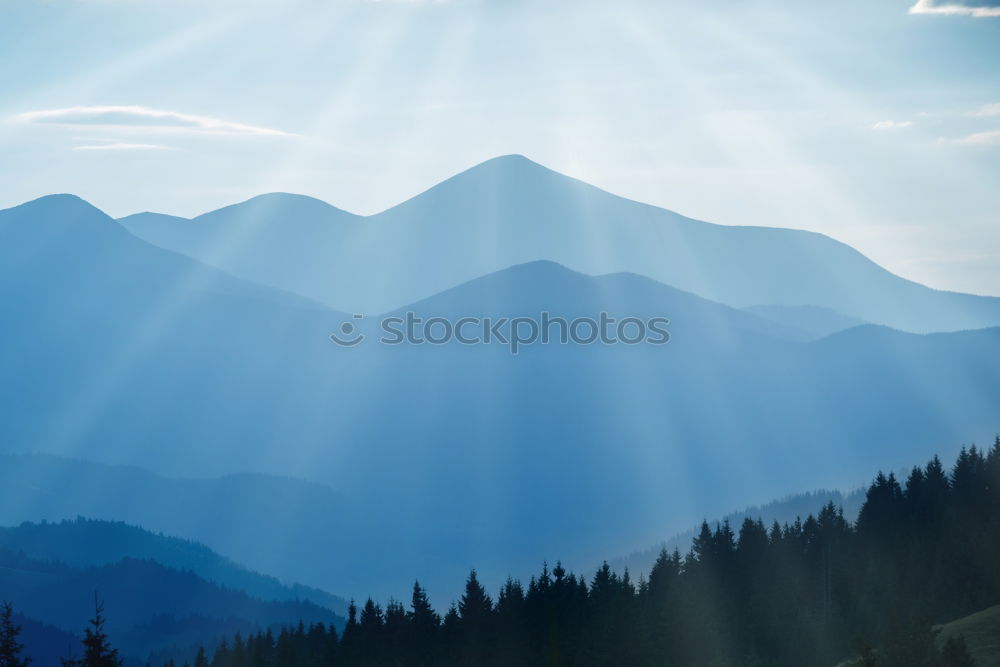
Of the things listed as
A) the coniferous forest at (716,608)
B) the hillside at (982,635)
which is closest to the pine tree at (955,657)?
the hillside at (982,635)

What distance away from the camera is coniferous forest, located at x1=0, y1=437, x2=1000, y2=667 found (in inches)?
2842

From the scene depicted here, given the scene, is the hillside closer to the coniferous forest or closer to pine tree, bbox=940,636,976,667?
the coniferous forest

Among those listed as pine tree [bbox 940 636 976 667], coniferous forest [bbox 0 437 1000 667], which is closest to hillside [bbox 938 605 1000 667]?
coniferous forest [bbox 0 437 1000 667]

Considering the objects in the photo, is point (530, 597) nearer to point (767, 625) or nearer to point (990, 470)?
point (767, 625)

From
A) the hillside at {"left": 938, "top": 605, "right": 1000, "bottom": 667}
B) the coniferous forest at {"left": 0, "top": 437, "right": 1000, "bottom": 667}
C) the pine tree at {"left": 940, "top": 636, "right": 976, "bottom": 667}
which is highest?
the coniferous forest at {"left": 0, "top": 437, "right": 1000, "bottom": 667}

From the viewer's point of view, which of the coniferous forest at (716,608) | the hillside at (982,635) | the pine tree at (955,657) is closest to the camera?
the pine tree at (955,657)

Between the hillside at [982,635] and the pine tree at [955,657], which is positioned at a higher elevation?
the hillside at [982,635]

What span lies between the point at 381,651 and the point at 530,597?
38.6 feet

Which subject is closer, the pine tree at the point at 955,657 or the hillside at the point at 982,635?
the pine tree at the point at 955,657

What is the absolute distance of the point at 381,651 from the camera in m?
77.9

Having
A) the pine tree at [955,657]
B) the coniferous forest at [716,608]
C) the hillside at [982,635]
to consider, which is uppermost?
the coniferous forest at [716,608]

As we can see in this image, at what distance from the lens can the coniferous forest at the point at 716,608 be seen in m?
72.2

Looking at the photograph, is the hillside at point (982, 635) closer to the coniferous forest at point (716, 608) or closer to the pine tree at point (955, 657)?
the coniferous forest at point (716, 608)

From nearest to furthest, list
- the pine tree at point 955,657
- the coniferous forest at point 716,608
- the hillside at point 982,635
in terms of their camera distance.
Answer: the pine tree at point 955,657 < the hillside at point 982,635 < the coniferous forest at point 716,608
